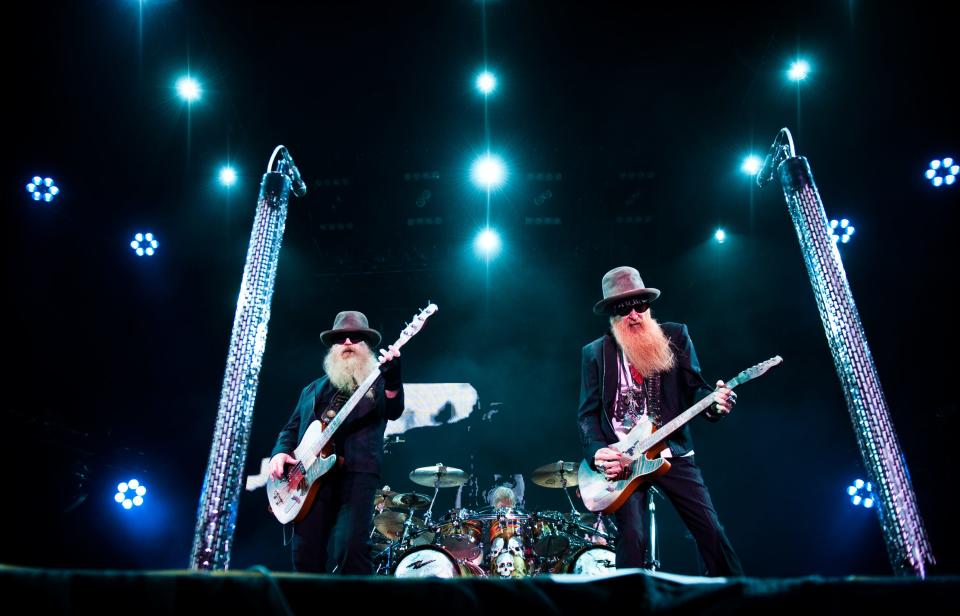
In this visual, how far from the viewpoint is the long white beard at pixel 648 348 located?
374cm

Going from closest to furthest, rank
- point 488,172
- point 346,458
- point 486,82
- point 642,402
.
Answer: point 642,402
point 346,458
point 486,82
point 488,172

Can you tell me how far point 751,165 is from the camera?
822cm

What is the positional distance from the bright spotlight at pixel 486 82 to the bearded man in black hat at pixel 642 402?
4.21 meters

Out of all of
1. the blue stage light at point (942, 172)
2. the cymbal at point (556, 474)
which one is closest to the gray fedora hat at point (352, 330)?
the cymbal at point (556, 474)

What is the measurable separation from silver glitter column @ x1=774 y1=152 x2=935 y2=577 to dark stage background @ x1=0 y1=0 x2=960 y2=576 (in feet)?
8.68

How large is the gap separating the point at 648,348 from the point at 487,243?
5.61 metres

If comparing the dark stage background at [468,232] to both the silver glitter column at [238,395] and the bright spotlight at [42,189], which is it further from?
the silver glitter column at [238,395]

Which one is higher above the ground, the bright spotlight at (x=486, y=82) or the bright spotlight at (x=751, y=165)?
→ the bright spotlight at (x=486, y=82)

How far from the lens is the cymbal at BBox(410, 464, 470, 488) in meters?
6.94

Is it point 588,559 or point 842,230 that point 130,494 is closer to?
point 588,559

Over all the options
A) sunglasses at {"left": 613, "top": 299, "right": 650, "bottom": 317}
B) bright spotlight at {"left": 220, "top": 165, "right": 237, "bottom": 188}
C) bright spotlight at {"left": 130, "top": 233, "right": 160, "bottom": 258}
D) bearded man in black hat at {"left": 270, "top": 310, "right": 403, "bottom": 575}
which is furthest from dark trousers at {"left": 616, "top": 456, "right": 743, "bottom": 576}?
bright spotlight at {"left": 130, "top": 233, "right": 160, "bottom": 258}

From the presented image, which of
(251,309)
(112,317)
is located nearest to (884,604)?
(251,309)

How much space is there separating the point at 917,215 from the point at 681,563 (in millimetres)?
5282

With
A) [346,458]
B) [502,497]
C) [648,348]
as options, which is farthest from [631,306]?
[502,497]
